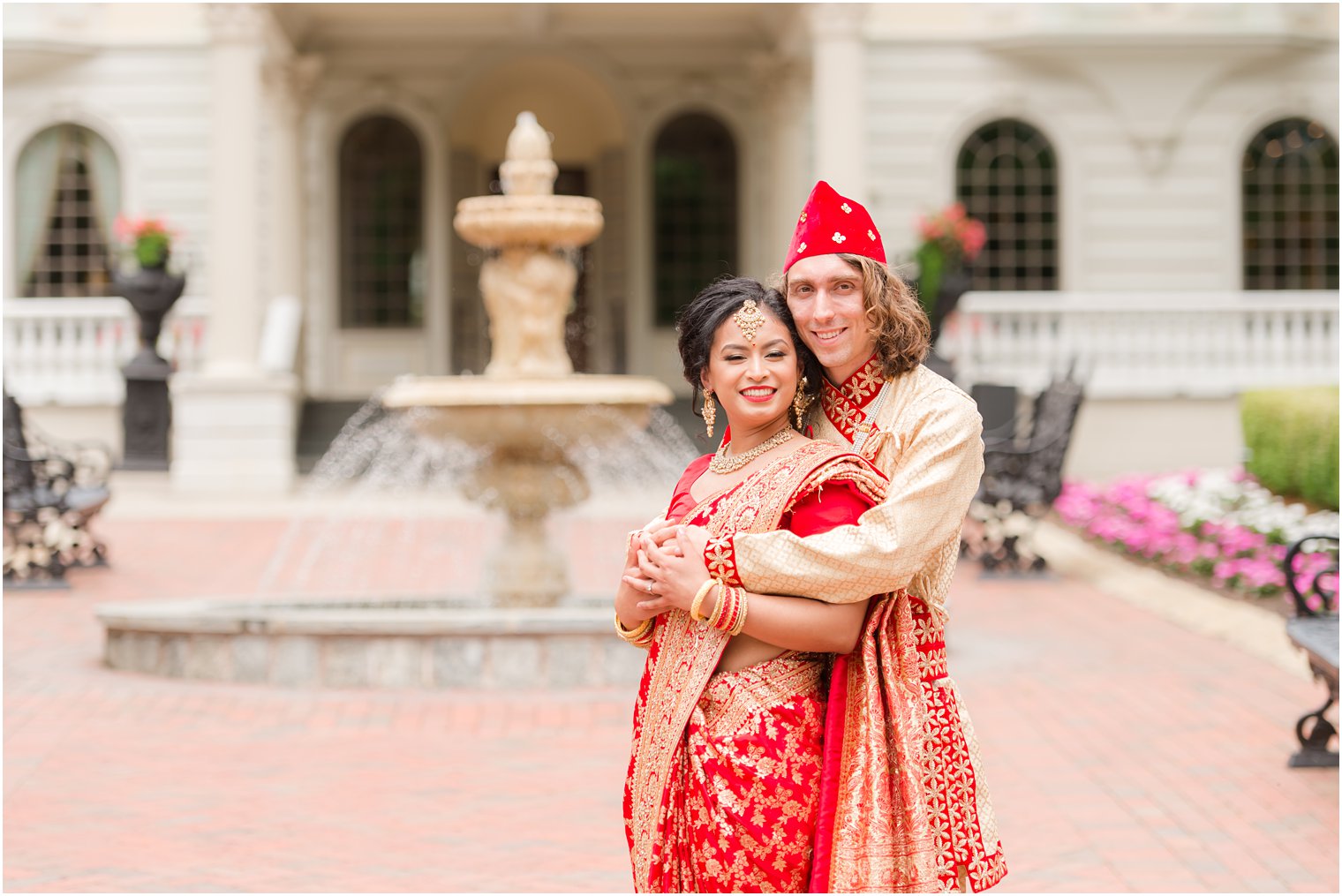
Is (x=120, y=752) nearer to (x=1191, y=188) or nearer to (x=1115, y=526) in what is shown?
(x=1115, y=526)

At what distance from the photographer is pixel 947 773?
297 cm

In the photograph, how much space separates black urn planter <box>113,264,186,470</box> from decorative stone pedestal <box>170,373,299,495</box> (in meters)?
0.62

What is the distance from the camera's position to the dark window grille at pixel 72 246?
20.6 m

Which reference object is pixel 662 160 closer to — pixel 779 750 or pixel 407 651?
pixel 407 651

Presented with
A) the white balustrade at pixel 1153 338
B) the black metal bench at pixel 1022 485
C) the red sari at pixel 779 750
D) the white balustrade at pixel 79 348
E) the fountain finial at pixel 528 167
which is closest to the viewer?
the red sari at pixel 779 750

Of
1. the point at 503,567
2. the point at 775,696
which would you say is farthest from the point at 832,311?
the point at 503,567

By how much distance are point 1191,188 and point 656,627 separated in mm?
18947

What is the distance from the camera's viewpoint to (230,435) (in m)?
17.0

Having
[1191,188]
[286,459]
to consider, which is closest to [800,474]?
[286,459]

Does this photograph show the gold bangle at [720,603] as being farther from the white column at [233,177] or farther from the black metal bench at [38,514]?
the white column at [233,177]

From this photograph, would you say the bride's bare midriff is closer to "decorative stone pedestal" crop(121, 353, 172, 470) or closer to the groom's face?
the groom's face

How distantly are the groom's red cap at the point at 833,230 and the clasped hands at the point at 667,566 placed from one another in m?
0.50

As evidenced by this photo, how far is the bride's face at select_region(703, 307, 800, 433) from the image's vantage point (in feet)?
9.68

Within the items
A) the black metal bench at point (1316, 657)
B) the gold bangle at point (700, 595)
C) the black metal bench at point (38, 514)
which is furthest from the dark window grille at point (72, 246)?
the gold bangle at point (700, 595)
